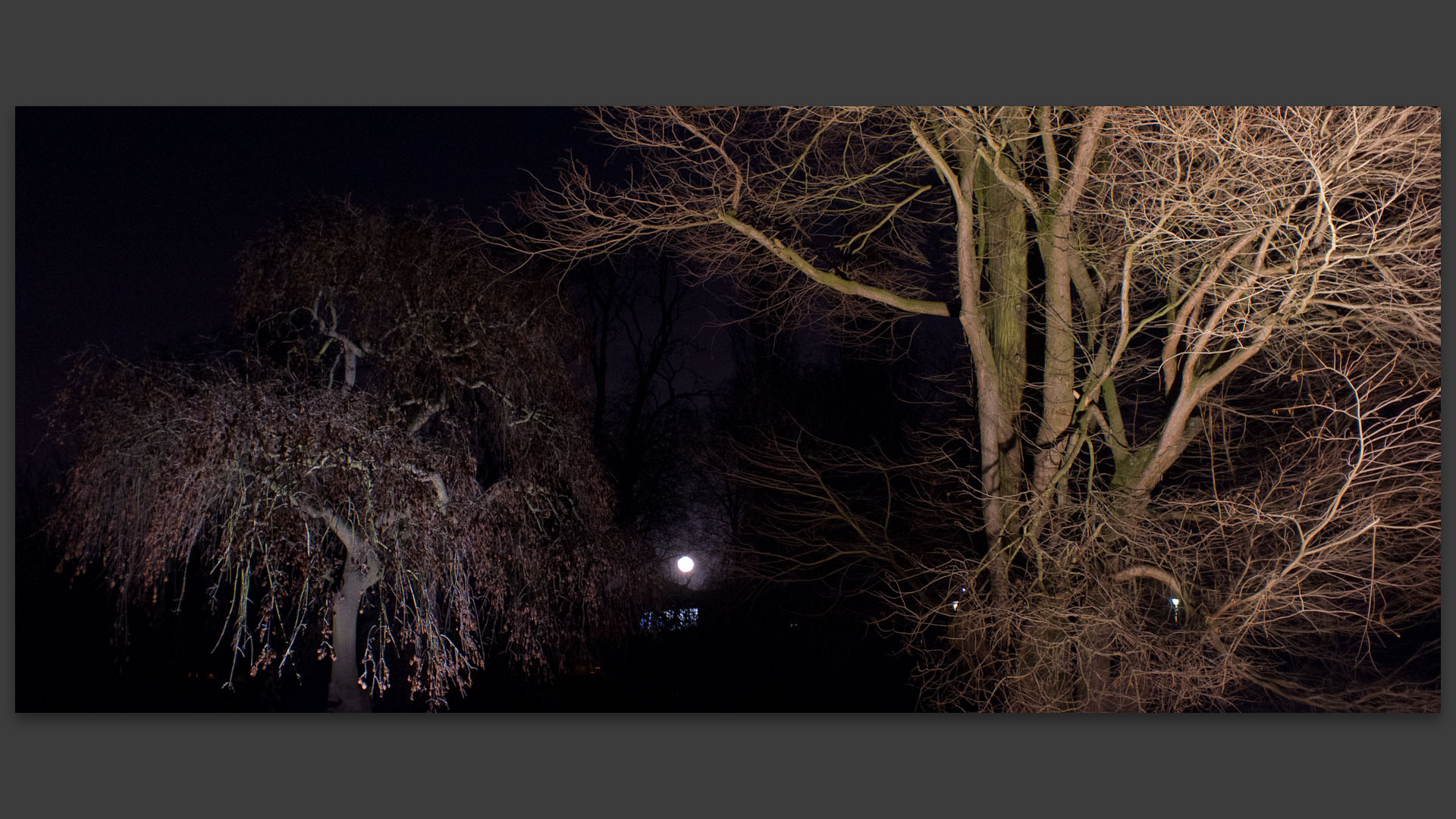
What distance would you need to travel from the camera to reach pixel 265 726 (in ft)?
12.2

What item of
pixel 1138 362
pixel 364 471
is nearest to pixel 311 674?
pixel 364 471

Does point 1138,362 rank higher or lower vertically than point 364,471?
higher

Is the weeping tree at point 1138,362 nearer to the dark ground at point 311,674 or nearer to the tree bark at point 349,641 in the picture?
the dark ground at point 311,674

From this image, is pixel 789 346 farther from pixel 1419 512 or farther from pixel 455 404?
pixel 1419 512

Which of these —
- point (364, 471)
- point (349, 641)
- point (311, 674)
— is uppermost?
point (364, 471)

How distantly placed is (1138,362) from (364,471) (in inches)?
112

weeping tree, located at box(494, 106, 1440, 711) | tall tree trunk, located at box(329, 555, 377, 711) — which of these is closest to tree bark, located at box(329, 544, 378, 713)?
tall tree trunk, located at box(329, 555, 377, 711)

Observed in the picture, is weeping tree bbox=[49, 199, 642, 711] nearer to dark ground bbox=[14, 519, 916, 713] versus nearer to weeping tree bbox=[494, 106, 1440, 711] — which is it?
dark ground bbox=[14, 519, 916, 713]

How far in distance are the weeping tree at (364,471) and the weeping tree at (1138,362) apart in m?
0.47

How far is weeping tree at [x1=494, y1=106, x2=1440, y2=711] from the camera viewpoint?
364cm

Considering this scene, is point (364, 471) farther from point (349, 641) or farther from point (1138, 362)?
point (1138, 362)

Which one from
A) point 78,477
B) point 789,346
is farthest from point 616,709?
point 78,477

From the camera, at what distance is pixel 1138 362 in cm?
409

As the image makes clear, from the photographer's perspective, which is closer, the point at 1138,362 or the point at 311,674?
the point at 311,674
